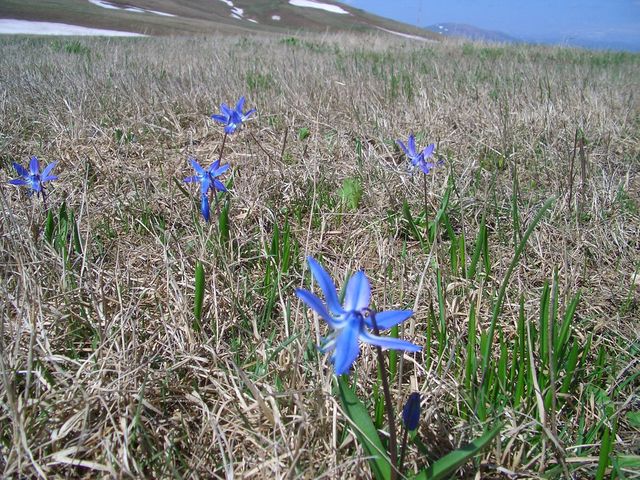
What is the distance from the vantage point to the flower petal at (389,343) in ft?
1.99

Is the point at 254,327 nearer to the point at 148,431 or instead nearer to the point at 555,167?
the point at 148,431

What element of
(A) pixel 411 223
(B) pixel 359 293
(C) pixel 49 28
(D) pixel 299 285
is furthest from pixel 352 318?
(C) pixel 49 28

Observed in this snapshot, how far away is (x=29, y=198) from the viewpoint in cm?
207

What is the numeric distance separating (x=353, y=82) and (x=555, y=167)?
2361 millimetres

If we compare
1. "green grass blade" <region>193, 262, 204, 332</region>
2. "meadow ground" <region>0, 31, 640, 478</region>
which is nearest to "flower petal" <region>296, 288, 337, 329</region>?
"meadow ground" <region>0, 31, 640, 478</region>

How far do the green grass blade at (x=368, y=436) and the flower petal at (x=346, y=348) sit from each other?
0.22 metres

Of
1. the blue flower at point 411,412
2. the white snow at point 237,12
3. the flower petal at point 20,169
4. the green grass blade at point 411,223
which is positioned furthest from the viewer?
the white snow at point 237,12

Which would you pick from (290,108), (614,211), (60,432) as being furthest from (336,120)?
(60,432)

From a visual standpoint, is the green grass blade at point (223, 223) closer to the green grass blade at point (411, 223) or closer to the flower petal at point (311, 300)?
the green grass blade at point (411, 223)

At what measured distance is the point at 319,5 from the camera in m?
59.8

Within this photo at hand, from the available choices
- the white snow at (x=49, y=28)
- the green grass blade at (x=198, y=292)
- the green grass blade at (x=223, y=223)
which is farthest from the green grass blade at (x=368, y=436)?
Result: the white snow at (x=49, y=28)

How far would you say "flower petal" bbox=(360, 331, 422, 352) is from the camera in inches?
23.9

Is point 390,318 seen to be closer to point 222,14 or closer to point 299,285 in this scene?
point 299,285

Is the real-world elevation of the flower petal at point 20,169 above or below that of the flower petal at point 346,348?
below
